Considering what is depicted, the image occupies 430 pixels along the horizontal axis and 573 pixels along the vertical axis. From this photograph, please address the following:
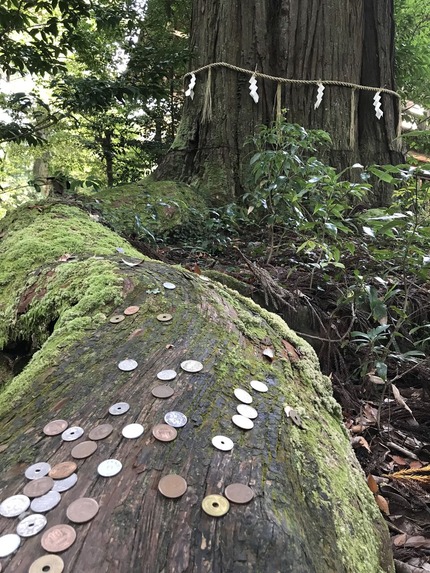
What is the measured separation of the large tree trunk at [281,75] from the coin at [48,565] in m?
3.96

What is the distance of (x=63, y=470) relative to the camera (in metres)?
0.88

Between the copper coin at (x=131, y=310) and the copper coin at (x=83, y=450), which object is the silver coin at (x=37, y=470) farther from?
the copper coin at (x=131, y=310)

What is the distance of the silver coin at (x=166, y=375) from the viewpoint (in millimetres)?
1140

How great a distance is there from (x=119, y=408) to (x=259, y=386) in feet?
1.20

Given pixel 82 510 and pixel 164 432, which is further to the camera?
pixel 164 432

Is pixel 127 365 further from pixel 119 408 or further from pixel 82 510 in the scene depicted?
pixel 82 510

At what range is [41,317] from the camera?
1.69m

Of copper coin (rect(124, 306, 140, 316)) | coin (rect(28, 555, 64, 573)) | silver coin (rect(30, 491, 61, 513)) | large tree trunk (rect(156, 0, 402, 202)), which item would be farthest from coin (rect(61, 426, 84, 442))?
large tree trunk (rect(156, 0, 402, 202))

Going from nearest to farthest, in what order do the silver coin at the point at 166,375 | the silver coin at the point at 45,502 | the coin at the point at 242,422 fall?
the silver coin at the point at 45,502 → the coin at the point at 242,422 → the silver coin at the point at 166,375

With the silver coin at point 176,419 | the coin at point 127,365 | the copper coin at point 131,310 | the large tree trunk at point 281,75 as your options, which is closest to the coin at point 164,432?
the silver coin at point 176,419

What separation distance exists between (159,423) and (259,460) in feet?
0.75

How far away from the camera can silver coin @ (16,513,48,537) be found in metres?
0.76

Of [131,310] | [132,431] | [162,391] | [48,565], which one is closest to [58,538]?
[48,565]

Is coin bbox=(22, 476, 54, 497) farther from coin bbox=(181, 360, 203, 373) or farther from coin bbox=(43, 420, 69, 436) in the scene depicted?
coin bbox=(181, 360, 203, 373)
